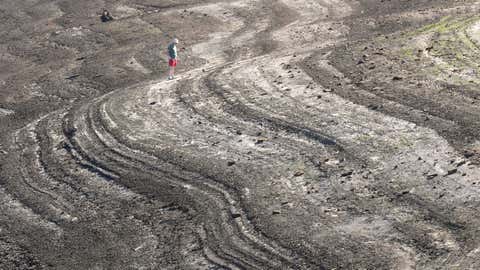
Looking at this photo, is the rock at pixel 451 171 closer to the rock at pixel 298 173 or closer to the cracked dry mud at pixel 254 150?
the cracked dry mud at pixel 254 150

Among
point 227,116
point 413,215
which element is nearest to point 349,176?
point 413,215

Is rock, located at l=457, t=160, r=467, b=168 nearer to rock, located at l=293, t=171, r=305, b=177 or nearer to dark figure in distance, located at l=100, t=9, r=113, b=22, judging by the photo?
rock, located at l=293, t=171, r=305, b=177

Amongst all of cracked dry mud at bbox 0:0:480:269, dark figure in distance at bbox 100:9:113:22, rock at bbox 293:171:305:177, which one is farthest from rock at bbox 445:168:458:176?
dark figure in distance at bbox 100:9:113:22

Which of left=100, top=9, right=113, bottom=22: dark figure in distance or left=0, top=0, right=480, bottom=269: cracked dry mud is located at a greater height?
left=0, top=0, right=480, bottom=269: cracked dry mud

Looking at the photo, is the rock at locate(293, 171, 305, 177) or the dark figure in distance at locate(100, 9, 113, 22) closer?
the rock at locate(293, 171, 305, 177)

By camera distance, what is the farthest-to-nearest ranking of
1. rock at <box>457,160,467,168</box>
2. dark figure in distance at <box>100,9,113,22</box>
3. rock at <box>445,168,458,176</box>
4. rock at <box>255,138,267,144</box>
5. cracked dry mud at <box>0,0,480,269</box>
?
dark figure in distance at <box>100,9,113,22</box>, rock at <box>255,138,267,144</box>, rock at <box>457,160,467,168</box>, rock at <box>445,168,458,176</box>, cracked dry mud at <box>0,0,480,269</box>

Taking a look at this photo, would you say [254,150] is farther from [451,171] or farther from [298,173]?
[451,171]

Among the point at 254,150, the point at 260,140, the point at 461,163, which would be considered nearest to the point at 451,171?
the point at 461,163

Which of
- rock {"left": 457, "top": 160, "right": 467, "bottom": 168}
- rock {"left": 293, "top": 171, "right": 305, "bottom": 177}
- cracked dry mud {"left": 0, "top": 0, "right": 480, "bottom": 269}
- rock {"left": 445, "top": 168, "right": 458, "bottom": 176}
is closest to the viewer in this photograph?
cracked dry mud {"left": 0, "top": 0, "right": 480, "bottom": 269}
